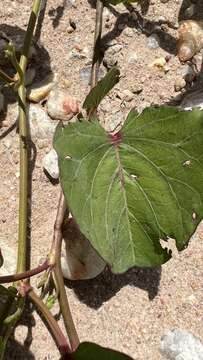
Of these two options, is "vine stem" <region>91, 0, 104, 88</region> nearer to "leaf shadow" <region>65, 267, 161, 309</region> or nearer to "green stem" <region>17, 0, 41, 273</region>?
"green stem" <region>17, 0, 41, 273</region>

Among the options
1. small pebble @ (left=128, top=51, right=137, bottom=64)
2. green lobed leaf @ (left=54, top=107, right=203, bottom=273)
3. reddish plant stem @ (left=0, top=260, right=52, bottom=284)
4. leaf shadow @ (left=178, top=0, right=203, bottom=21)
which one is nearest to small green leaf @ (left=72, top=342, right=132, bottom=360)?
green lobed leaf @ (left=54, top=107, right=203, bottom=273)

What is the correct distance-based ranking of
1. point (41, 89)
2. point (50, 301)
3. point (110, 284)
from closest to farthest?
1. point (50, 301)
2. point (110, 284)
3. point (41, 89)

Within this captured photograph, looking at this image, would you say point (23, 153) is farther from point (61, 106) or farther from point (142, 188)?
point (142, 188)

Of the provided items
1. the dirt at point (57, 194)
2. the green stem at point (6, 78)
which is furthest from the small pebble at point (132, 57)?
the green stem at point (6, 78)

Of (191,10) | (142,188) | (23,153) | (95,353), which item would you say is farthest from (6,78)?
(95,353)

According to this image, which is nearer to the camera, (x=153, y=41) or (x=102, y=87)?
(x=102, y=87)

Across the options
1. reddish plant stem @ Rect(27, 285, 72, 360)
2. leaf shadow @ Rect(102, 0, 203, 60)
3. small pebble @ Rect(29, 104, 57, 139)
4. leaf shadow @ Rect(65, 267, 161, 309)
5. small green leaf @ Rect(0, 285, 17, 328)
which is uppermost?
leaf shadow @ Rect(102, 0, 203, 60)

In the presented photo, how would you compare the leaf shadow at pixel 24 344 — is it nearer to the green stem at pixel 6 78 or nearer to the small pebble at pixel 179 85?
the green stem at pixel 6 78
